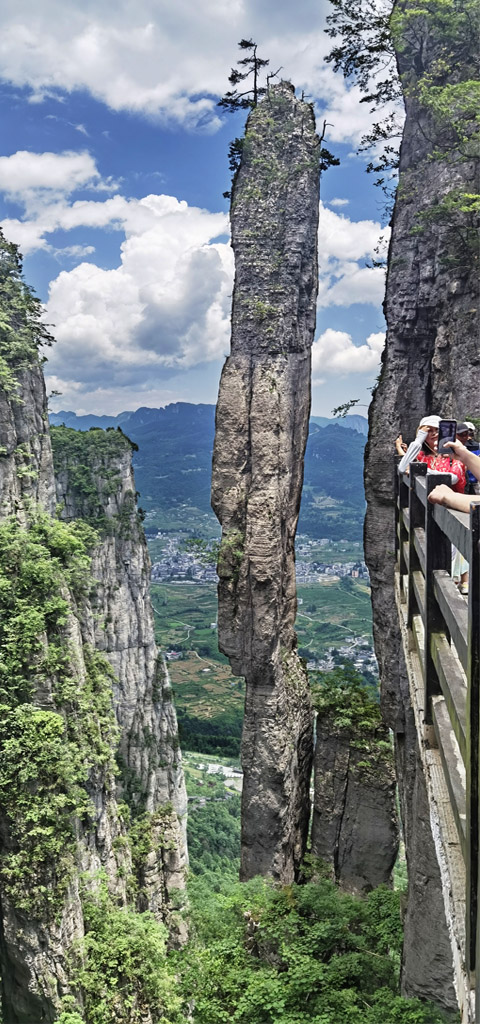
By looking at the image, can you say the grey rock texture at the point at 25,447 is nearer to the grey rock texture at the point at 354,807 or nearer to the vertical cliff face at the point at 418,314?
the vertical cliff face at the point at 418,314

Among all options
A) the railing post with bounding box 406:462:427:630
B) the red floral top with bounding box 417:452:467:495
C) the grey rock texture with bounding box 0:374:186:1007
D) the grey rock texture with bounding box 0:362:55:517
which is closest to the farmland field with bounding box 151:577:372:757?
the grey rock texture with bounding box 0:374:186:1007

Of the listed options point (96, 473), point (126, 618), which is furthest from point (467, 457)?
point (96, 473)

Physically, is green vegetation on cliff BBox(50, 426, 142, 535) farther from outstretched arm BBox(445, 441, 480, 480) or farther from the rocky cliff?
outstretched arm BBox(445, 441, 480, 480)

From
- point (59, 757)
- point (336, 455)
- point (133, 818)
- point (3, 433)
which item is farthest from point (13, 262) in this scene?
point (336, 455)

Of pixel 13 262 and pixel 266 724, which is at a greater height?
pixel 13 262

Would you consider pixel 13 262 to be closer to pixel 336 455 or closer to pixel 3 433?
pixel 3 433

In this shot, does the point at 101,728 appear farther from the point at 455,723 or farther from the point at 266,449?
the point at 455,723
